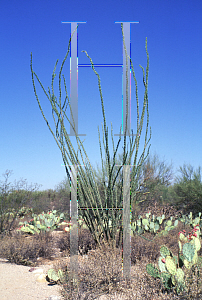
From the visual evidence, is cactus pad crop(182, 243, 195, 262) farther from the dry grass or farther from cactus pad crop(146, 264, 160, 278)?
cactus pad crop(146, 264, 160, 278)

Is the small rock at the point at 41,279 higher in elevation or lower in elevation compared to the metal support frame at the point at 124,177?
lower

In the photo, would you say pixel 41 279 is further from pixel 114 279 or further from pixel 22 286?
pixel 114 279

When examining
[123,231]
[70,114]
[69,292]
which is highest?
[70,114]

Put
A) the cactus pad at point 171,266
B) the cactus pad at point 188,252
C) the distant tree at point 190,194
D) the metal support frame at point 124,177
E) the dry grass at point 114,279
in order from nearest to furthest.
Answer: the dry grass at point 114,279, the cactus pad at point 171,266, the cactus pad at point 188,252, the metal support frame at point 124,177, the distant tree at point 190,194

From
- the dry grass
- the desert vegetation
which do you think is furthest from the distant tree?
the dry grass

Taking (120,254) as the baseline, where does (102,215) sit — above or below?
above

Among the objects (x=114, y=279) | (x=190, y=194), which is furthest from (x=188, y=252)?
(x=190, y=194)

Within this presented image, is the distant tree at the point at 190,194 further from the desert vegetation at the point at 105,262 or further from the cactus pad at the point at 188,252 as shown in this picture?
the cactus pad at the point at 188,252

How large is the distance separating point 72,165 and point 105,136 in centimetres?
66

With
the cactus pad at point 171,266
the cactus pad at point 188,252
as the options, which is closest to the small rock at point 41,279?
the cactus pad at point 171,266

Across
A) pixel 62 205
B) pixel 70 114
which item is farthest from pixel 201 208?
pixel 70 114

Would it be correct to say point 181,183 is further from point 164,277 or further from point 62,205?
point 164,277

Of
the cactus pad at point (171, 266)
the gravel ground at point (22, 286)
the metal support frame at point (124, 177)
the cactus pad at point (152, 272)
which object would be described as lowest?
the gravel ground at point (22, 286)

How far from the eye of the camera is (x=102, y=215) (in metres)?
4.43
